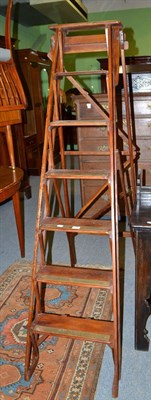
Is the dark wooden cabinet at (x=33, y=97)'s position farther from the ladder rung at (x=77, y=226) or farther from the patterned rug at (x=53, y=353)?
the ladder rung at (x=77, y=226)

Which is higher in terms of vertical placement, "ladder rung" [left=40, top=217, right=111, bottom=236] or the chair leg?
"ladder rung" [left=40, top=217, right=111, bottom=236]

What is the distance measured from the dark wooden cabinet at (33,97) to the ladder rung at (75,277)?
3.51m

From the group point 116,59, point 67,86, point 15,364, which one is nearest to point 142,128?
point 116,59

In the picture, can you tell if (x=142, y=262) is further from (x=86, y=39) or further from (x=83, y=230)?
(x=86, y=39)

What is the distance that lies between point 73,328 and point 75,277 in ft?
0.80

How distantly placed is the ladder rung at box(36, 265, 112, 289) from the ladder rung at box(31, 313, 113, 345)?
0.73ft

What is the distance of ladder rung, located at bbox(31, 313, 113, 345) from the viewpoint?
4.85ft

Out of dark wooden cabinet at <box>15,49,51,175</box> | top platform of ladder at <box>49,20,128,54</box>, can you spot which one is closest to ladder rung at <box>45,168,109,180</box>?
top platform of ladder at <box>49,20,128,54</box>

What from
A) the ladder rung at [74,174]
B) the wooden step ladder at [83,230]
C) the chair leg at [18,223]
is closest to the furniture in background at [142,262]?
the wooden step ladder at [83,230]

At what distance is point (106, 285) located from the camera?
1432 mm

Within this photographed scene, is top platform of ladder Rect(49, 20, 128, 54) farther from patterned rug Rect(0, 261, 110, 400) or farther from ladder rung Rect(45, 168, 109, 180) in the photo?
patterned rug Rect(0, 261, 110, 400)

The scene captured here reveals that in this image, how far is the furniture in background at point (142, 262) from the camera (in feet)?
4.78

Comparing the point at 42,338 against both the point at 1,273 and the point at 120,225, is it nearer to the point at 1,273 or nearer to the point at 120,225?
the point at 1,273

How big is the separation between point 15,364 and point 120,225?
6.19 feet
